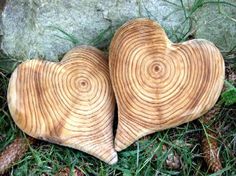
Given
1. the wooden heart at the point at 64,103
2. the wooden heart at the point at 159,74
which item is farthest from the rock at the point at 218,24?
the wooden heart at the point at 64,103

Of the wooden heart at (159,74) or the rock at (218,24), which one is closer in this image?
the wooden heart at (159,74)

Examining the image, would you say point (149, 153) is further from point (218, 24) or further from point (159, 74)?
point (218, 24)

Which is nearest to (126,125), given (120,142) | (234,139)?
(120,142)

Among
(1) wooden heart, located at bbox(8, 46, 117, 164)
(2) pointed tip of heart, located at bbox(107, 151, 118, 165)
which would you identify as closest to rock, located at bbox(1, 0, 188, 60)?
(1) wooden heart, located at bbox(8, 46, 117, 164)

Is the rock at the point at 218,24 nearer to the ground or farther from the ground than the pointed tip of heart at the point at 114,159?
farther from the ground

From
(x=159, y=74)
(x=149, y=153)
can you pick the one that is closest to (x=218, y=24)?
(x=159, y=74)

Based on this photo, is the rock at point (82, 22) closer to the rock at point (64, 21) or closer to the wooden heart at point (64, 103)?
the rock at point (64, 21)

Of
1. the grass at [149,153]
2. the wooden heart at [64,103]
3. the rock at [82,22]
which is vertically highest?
the rock at [82,22]
